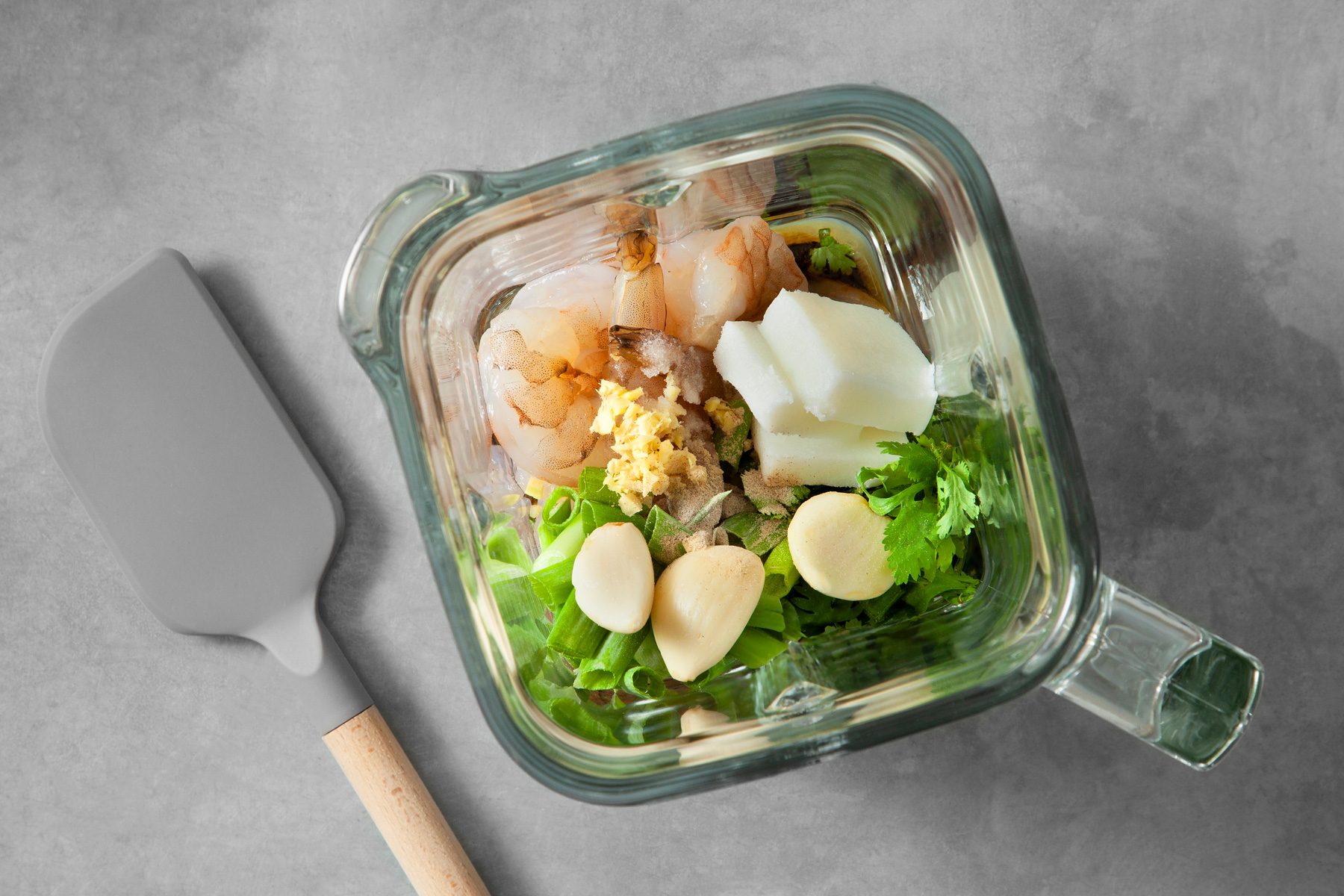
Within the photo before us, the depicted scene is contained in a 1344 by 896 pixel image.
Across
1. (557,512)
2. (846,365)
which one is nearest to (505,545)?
(557,512)

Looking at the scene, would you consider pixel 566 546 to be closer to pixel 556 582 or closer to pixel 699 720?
pixel 556 582

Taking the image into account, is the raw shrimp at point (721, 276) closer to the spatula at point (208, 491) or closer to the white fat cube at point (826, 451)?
the white fat cube at point (826, 451)

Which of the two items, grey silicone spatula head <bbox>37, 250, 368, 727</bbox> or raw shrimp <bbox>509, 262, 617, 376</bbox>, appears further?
grey silicone spatula head <bbox>37, 250, 368, 727</bbox>

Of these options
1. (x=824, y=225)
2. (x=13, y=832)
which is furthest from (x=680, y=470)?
(x=13, y=832)

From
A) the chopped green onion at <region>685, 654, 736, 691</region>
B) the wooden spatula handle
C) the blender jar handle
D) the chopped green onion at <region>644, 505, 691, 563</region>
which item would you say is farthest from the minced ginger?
the wooden spatula handle

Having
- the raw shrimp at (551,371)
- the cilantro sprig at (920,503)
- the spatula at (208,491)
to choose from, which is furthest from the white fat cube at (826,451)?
the spatula at (208,491)

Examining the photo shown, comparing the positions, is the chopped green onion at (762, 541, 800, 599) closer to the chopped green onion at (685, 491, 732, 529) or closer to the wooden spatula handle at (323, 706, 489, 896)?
A: the chopped green onion at (685, 491, 732, 529)
